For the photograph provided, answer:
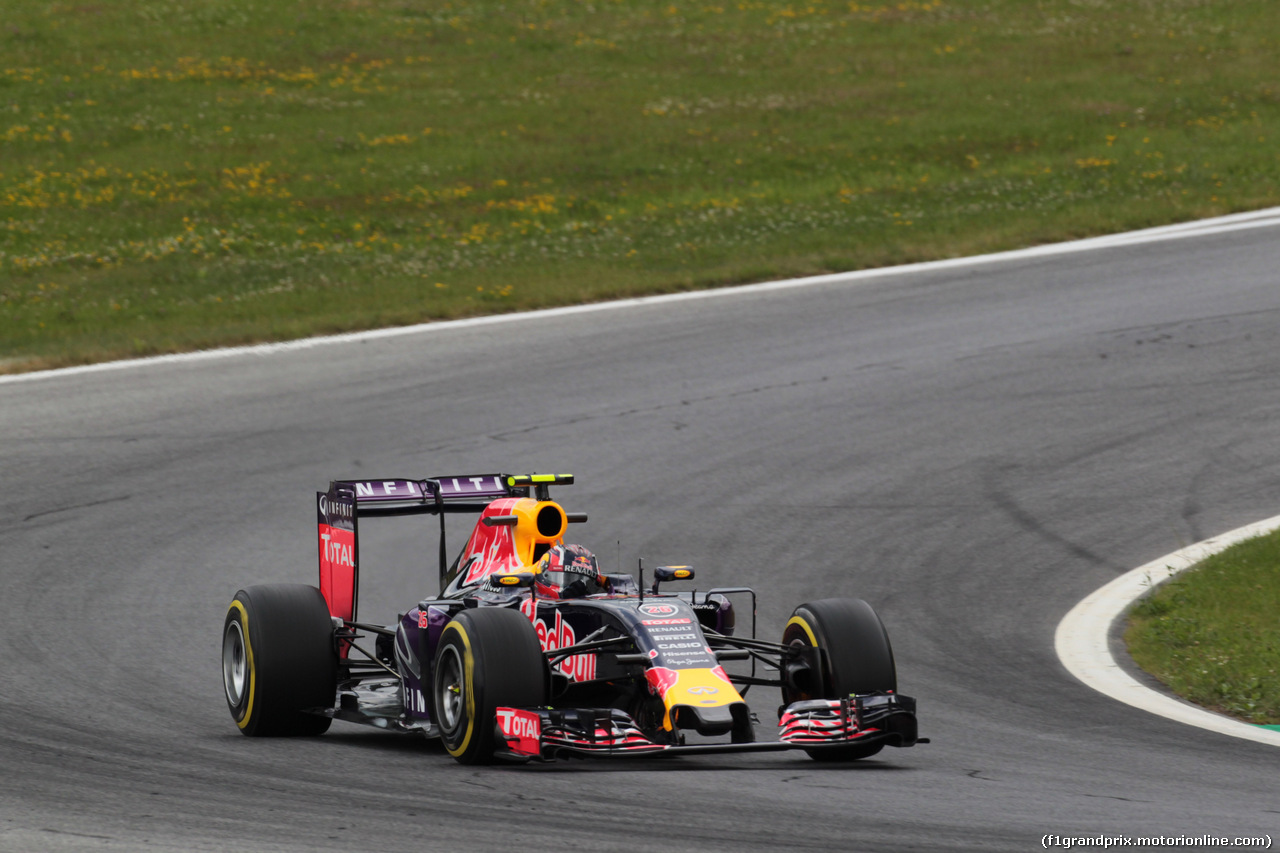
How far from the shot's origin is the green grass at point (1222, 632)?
9.53 metres

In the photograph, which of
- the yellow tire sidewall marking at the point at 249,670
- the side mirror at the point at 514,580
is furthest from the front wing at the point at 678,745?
the yellow tire sidewall marking at the point at 249,670

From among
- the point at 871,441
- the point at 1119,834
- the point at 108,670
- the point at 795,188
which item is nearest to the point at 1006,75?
the point at 795,188

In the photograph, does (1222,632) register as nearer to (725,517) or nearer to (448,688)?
(725,517)

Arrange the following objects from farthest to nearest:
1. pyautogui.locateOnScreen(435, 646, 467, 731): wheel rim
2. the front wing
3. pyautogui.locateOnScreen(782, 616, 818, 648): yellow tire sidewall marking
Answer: pyautogui.locateOnScreen(782, 616, 818, 648): yellow tire sidewall marking → pyautogui.locateOnScreen(435, 646, 467, 731): wheel rim → the front wing

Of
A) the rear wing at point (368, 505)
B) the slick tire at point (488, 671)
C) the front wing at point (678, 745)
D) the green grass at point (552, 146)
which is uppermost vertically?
the green grass at point (552, 146)

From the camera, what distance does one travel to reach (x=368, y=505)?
9.69 m

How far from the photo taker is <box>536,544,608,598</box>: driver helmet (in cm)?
832

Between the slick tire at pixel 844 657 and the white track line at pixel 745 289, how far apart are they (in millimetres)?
12616

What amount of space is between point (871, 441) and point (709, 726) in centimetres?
918

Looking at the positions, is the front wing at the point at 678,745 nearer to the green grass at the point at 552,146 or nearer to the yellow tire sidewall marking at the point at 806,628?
the yellow tire sidewall marking at the point at 806,628

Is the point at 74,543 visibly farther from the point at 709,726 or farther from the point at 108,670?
the point at 709,726

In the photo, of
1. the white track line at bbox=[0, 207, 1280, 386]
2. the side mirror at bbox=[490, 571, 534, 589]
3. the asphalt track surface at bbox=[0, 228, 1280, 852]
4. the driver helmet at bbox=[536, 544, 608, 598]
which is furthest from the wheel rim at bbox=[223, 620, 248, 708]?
the white track line at bbox=[0, 207, 1280, 386]

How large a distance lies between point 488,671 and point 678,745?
2.93ft

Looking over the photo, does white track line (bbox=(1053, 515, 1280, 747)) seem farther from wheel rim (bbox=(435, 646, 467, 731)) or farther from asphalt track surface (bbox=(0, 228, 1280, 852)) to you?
wheel rim (bbox=(435, 646, 467, 731))
